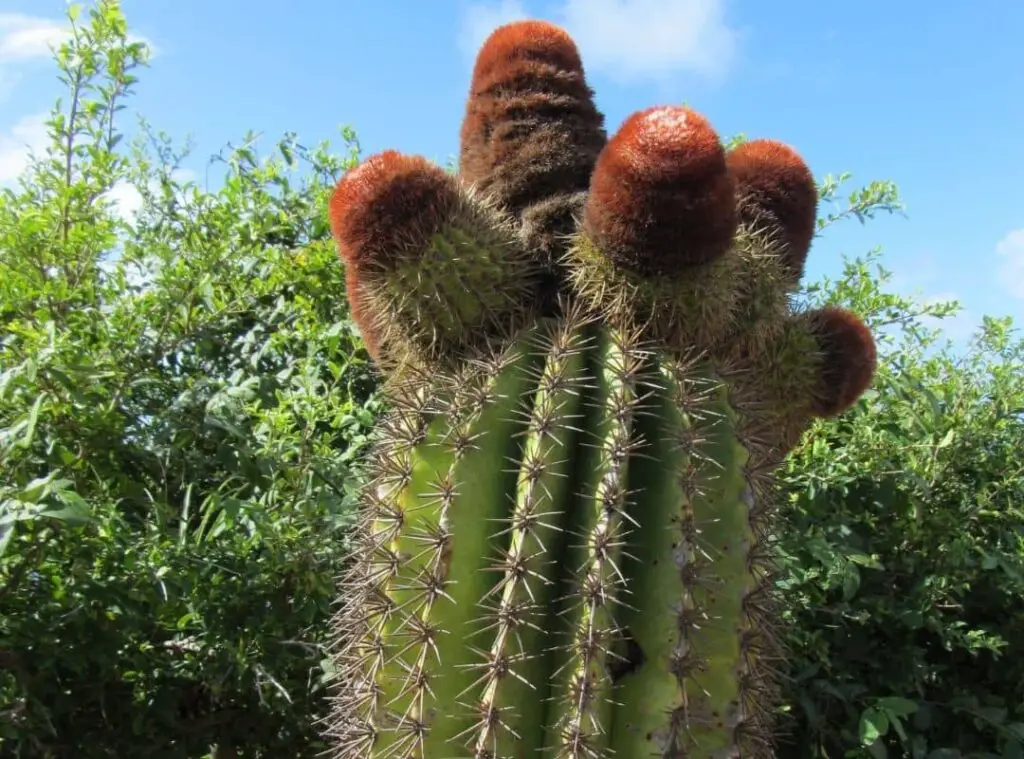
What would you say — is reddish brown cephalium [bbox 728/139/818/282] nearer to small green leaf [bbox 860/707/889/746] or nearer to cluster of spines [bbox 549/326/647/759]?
cluster of spines [bbox 549/326/647/759]

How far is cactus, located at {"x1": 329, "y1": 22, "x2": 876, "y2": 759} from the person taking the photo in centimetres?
124

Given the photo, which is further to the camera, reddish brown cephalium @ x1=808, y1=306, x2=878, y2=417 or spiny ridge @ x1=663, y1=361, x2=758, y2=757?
reddish brown cephalium @ x1=808, y1=306, x2=878, y2=417

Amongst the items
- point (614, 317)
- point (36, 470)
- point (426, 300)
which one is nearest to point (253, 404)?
point (36, 470)

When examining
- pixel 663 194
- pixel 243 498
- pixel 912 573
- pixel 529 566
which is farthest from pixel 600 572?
pixel 912 573

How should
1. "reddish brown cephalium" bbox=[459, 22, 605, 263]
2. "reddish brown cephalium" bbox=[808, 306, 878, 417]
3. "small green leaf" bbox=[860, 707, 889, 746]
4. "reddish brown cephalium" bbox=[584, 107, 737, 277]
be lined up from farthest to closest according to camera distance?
"small green leaf" bbox=[860, 707, 889, 746], "reddish brown cephalium" bbox=[808, 306, 878, 417], "reddish brown cephalium" bbox=[459, 22, 605, 263], "reddish brown cephalium" bbox=[584, 107, 737, 277]

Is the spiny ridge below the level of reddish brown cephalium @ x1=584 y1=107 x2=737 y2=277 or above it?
below

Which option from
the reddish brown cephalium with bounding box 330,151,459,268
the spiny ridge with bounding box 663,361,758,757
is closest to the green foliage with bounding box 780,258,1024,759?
the spiny ridge with bounding box 663,361,758,757

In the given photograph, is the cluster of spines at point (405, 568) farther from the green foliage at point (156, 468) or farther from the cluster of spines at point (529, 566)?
the green foliage at point (156, 468)

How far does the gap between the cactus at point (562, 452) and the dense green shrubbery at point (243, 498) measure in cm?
44

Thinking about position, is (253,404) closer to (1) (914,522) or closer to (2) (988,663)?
(1) (914,522)

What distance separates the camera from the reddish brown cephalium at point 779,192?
→ 1635 millimetres

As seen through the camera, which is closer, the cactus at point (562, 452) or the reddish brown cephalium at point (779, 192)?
the cactus at point (562, 452)

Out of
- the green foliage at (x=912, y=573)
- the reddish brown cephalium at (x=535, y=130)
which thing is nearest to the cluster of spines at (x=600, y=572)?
the reddish brown cephalium at (x=535, y=130)

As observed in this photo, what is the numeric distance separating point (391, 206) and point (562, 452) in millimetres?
425
